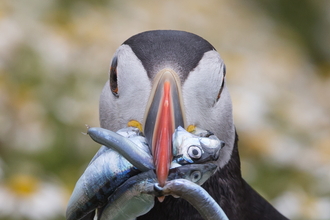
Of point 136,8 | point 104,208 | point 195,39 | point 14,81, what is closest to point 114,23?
point 136,8

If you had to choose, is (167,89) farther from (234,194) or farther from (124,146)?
(234,194)

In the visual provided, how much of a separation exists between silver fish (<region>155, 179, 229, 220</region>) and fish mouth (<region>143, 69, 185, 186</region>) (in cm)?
4

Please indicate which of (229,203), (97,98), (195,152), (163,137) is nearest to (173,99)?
(163,137)

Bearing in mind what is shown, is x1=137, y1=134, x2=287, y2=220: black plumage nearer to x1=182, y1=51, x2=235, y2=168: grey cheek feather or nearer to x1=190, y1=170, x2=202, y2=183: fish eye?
x1=182, y1=51, x2=235, y2=168: grey cheek feather

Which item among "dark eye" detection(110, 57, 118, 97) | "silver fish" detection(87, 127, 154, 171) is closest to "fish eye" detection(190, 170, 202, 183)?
"silver fish" detection(87, 127, 154, 171)

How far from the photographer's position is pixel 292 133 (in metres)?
5.42

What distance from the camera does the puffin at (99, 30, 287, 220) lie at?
225 centimetres

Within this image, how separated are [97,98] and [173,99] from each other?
287 cm

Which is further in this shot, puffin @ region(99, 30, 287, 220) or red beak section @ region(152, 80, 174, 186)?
puffin @ region(99, 30, 287, 220)

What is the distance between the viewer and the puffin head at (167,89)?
2.22 meters

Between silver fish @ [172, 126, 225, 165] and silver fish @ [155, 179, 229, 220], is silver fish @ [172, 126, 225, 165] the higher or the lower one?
the higher one

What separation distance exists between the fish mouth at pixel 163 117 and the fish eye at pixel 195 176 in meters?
0.09

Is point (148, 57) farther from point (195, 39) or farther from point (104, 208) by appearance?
point (104, 208)

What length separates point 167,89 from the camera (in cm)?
226
